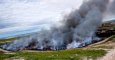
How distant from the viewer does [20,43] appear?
5861 inches

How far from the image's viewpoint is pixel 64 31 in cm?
14825

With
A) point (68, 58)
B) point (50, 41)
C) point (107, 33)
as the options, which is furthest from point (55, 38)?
point (68, 58)

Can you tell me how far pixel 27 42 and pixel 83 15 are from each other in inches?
1455

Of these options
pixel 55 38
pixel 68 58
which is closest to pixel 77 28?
pixel 55 38

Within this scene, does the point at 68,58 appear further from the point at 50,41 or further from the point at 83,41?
the point at 50,41

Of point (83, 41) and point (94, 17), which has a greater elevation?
point (94, 17)

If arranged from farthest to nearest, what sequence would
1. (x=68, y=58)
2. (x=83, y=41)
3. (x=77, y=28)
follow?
(x=77, y=28), (x=83, y=41), (x=68, y=58)

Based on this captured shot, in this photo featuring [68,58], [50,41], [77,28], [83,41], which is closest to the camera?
[68,58]

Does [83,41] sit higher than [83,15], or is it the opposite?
[83,15]

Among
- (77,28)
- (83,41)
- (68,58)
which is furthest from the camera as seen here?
(77,28)

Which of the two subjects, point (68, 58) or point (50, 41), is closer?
point (68, 58)

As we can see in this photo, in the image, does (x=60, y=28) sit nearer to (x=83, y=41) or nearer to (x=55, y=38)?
(x=55, y=38)

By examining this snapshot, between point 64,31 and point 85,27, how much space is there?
44.9 ft

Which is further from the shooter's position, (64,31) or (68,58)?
(64,31)
